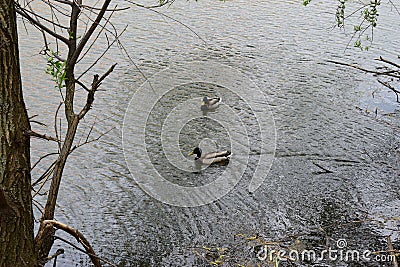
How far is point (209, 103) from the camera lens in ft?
26.9

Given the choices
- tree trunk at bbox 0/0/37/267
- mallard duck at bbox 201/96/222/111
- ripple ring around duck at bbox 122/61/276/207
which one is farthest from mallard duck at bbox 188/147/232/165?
tree trunk at bbox 0/0/37/267

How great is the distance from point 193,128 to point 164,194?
5.96 feet

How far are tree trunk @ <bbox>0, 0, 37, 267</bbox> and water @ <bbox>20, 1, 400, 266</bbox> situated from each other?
2.82 meters

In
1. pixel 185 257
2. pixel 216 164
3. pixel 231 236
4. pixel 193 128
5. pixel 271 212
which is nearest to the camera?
pixel 185 257

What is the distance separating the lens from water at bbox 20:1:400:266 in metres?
5.51

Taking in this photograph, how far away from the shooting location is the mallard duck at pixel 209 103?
26.4 feet

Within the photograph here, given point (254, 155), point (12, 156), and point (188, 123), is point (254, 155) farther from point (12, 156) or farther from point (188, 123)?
point (12, 156)

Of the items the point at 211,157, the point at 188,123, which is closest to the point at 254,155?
the point at 211,157

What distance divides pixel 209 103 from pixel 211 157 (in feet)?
4.90

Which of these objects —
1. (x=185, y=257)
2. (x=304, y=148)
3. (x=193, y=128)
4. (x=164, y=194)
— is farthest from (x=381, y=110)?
(x=185, y=257)

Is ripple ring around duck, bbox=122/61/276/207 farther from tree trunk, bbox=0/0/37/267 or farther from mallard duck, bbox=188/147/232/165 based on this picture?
tree trunk, bbox=0/0/37/267

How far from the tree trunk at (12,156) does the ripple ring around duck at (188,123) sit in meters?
3.85

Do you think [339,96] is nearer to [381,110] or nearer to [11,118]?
[381,110]

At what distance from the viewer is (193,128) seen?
26.0ft
